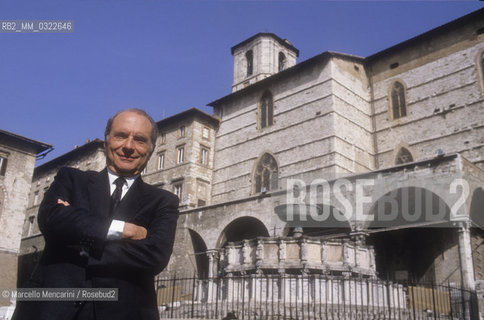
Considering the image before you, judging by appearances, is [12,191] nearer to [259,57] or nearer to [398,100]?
[259,57]

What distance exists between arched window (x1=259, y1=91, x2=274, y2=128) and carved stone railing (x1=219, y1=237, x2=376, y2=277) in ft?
47.6

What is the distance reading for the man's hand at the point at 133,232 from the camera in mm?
1998

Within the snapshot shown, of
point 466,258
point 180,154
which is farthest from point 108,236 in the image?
point 180,154

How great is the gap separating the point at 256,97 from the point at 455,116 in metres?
12.6

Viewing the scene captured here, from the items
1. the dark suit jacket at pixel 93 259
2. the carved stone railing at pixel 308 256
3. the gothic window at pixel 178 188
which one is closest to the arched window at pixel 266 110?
the gothic window at pixel 178 188

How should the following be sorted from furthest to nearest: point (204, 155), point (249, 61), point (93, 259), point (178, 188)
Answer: point (249, 61) < point (204, 155) < point (178, 188) < point (93, 259)

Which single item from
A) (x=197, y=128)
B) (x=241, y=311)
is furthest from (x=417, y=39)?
(x=241, y=311)

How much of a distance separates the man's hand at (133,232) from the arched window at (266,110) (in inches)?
1076

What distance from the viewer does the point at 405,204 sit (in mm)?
19750

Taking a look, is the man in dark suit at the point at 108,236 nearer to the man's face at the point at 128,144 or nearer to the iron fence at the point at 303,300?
the man's face at the point at 128,144

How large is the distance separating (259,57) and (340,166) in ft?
A: 49.5

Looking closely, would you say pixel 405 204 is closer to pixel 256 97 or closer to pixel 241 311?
pixel 241 311

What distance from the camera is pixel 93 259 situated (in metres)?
1.95

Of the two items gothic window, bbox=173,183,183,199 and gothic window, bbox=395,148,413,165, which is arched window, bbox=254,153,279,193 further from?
gothic window, bbox=395,148,413,165
